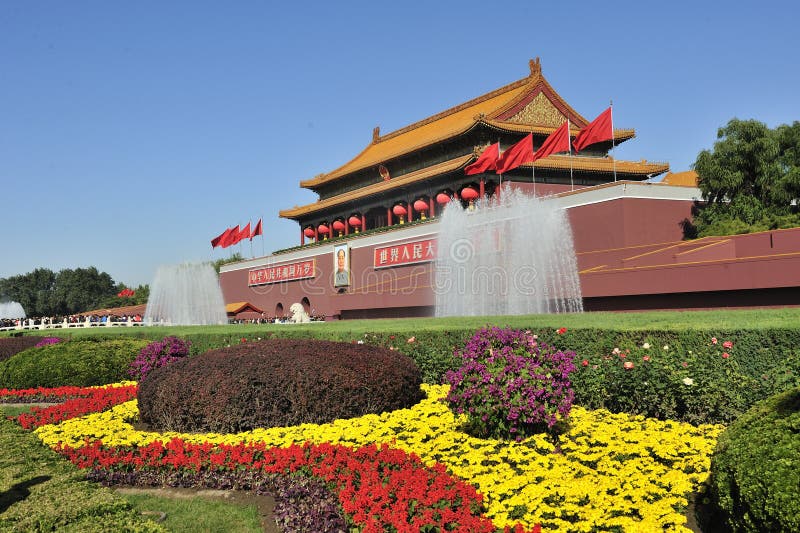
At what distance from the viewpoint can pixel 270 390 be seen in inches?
280

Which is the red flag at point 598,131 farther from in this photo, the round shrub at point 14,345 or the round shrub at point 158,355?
the round shrub at point 14,345

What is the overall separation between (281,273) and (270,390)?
2948 cm

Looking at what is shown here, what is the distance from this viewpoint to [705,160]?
A: 20406mm

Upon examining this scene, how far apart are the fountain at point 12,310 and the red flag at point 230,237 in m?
Result: 46.1

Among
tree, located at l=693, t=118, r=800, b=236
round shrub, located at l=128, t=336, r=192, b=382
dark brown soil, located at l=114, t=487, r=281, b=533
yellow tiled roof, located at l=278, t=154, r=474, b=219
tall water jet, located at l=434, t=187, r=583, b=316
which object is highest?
yellow tiled roof, located at l=278, t=154, r=474, b=219

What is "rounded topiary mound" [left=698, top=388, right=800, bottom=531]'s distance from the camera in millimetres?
2828

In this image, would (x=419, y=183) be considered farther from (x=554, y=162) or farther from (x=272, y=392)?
(x=272, y=392)

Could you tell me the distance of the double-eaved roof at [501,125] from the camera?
2702 cm

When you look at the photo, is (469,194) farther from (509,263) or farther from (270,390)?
(270,390)

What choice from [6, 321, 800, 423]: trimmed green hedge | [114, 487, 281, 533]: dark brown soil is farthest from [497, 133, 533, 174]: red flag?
[114, 487, 281, 533]: dark brown soil

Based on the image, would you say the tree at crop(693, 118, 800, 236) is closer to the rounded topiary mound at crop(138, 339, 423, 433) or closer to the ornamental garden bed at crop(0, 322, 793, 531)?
the ornamental garden bed at crop(0, 322, 793, 531)

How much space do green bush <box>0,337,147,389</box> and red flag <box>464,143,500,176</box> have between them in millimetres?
15945

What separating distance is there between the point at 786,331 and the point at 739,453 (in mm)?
3473

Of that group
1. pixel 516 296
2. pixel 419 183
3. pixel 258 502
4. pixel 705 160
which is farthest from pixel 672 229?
pixel 258 502
